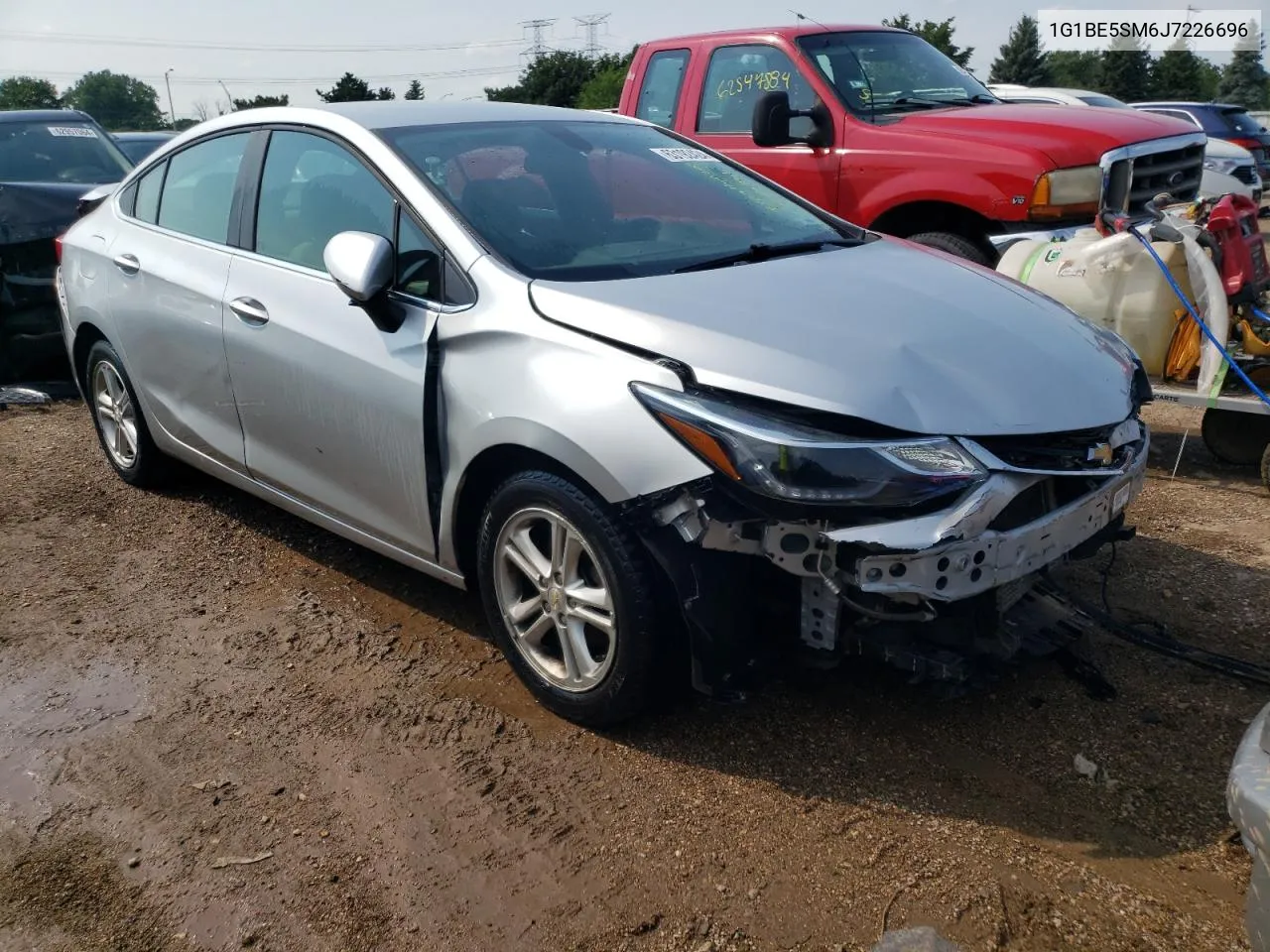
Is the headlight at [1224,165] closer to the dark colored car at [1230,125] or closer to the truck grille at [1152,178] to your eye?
the dark colored car at [1230,125]

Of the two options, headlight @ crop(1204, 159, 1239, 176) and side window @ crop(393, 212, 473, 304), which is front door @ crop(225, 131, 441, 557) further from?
headlight @ crop(1204, 159, 1239, 176)

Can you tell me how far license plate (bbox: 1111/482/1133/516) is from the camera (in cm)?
314

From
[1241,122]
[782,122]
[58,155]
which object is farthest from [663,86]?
[1241,122]

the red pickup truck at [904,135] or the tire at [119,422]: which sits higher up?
the red pickup truck at [904,135]

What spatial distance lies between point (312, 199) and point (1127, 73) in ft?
191

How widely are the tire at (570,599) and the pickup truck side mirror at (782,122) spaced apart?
14.0 ft

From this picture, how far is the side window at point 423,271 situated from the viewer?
338 cm

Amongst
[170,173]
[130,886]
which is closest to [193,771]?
[130,886]

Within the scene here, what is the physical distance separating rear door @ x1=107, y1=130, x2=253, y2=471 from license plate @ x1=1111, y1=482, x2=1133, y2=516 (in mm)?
3062

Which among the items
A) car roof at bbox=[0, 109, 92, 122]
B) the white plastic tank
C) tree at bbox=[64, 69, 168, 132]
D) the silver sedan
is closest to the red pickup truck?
the white plastic tank

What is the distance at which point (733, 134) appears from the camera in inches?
292

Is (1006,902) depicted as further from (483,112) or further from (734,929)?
(483,112)

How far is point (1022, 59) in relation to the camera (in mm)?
61688

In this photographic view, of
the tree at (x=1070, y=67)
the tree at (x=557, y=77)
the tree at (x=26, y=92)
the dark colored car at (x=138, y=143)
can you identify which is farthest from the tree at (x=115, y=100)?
the dark colored car at (x=138, y=143)
